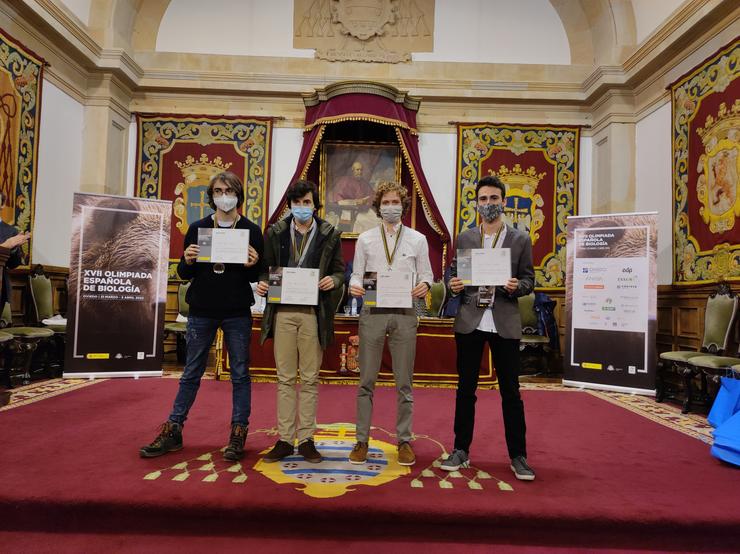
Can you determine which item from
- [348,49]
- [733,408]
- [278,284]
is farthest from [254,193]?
[733,408]

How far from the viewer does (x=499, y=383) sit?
262 cm

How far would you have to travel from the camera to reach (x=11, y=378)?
4.86 metres

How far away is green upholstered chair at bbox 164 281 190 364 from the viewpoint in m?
6.22

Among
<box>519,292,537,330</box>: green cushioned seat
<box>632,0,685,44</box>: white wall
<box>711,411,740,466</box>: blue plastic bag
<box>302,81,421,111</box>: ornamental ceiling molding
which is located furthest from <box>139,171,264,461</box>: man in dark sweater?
<box>632,0,685,44</box>: white wall

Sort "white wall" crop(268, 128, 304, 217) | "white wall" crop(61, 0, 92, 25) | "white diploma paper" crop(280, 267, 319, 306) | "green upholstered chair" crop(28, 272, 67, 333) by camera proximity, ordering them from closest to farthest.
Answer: "white diploma paper" crop(280, 267, 319, 306)
"green upholstered chair" crop(28, 272, 67, 333)
"white wall" crop(61, 0, 92, 25)
"white wall" crop(268, 128, 304, 217)

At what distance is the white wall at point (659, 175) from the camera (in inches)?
230

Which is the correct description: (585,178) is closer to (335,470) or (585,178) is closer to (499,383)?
(499,383)

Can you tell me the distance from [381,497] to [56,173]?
5.75 metres

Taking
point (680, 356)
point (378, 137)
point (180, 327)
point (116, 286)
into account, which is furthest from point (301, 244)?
point (378, 137)

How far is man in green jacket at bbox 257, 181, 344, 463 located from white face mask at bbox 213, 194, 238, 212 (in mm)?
249

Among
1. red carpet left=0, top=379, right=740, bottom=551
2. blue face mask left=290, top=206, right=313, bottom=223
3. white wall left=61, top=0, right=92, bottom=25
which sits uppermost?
white wall left=61, top=0, right=92, bottom=25

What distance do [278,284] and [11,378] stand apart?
3732 mm

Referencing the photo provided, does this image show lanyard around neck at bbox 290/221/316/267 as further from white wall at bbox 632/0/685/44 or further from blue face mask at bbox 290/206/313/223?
white wall at bbox 632/0/685/44

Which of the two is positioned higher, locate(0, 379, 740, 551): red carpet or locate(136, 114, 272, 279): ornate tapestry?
locate(136, 114, 272, 279): ornate tapestry
